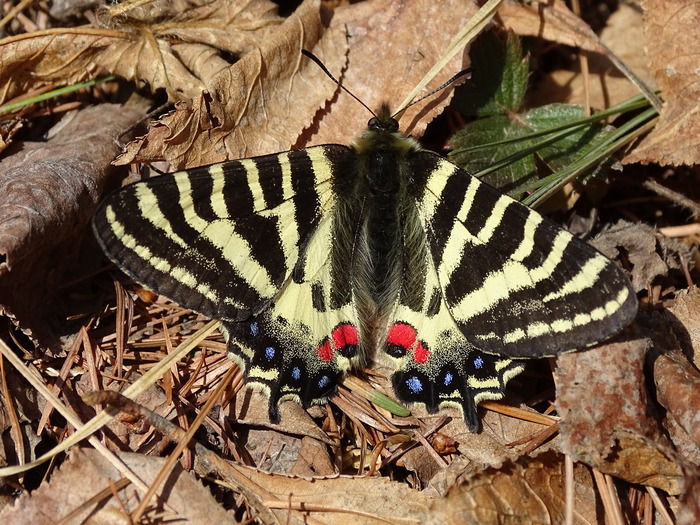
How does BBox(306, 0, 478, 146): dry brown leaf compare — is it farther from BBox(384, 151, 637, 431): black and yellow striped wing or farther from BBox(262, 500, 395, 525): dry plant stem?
BBox(262, 500, 395, 525): dry plant stem

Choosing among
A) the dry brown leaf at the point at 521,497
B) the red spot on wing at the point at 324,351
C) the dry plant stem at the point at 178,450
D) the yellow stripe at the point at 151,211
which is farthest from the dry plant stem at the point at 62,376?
the dry brown leaf at the point at 521,497

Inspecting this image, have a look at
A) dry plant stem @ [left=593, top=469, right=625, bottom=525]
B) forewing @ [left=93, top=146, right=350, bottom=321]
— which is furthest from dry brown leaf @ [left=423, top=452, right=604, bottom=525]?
forewing @ [left=93, top=146, right=350, bottom=321]

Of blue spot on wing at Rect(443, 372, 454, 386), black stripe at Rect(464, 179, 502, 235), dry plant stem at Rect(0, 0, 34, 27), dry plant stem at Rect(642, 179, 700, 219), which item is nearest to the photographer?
black stripe at Rect(464, 179, 502, 235)

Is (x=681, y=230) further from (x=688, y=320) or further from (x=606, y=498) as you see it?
(x=606, y=498)

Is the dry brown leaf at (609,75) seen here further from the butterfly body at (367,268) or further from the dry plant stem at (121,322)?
the dry plant stem at (121,322)

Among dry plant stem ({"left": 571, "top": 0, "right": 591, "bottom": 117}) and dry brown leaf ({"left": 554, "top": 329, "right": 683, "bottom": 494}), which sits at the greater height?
dry plant stem ({"left": 571, "top": 0, "right": 591, "bottom": 117})
